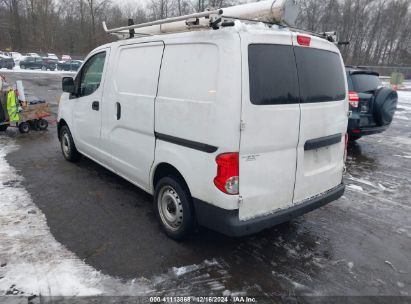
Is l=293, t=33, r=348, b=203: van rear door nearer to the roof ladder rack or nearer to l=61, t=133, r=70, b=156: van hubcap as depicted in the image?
the roof ladder rack

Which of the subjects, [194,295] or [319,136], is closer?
[194,295]

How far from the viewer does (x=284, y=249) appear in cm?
365

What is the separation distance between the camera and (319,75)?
3.57 metres

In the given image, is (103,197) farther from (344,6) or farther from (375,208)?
→ (344,6)

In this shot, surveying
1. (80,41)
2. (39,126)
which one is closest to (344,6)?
(80,41)

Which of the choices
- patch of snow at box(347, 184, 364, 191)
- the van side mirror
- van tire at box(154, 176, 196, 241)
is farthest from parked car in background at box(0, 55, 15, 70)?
patch of snow at box(347, 184, 364, 191)

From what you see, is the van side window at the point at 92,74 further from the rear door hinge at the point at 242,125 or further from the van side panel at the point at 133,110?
the rear door hinge at the point at 242,125

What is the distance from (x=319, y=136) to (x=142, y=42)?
2.33 m

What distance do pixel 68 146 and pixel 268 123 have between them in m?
4.55

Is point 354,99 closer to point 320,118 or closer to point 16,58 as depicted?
point 320,118

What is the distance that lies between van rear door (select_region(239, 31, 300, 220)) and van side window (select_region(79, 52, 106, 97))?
273 cm

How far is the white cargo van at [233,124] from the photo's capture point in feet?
9.59

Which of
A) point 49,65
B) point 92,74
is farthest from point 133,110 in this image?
point 49,65

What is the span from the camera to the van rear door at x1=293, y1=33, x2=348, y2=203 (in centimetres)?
338
